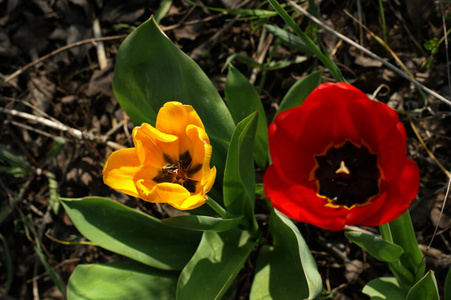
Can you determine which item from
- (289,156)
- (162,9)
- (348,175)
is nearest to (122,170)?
(289,156)

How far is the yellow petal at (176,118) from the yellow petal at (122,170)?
0.15m

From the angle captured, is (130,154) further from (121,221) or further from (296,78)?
(296,78)

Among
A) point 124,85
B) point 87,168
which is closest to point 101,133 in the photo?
point 87,168

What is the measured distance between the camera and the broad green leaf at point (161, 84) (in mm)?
2043

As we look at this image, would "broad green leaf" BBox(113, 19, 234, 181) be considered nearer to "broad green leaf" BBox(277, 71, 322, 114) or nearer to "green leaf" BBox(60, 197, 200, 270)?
"broad green leaf" BBox(277, 71, 322, 114)

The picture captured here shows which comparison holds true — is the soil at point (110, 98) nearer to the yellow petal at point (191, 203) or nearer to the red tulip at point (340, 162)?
the red tulip at point (340, 162)

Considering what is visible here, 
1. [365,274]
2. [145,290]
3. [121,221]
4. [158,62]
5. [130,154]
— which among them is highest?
[158,62]

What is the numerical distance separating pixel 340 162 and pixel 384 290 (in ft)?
1.90

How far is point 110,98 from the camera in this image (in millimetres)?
2980

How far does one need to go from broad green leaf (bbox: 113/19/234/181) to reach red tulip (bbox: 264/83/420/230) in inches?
17.2

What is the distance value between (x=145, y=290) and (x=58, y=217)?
1.02m

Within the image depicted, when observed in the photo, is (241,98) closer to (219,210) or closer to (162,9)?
(219,210)

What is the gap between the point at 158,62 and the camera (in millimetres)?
2119

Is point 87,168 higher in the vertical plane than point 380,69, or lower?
lower
